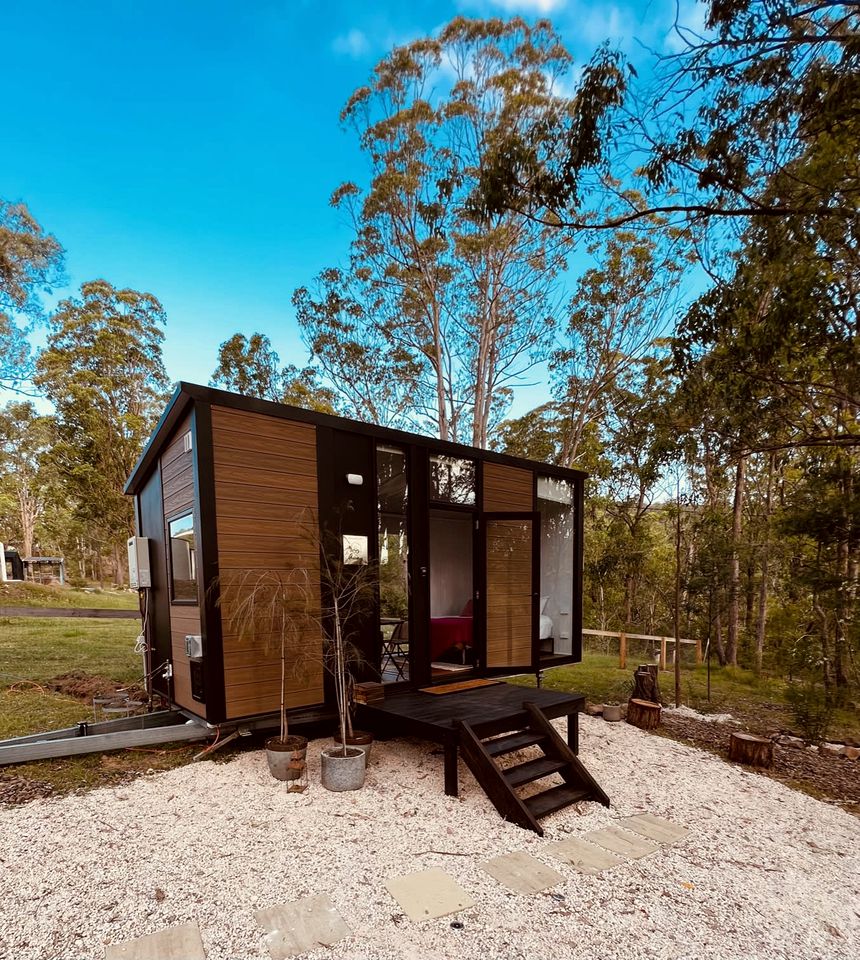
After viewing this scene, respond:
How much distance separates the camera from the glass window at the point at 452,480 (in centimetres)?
541

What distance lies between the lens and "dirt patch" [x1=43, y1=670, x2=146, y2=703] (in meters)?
5.98

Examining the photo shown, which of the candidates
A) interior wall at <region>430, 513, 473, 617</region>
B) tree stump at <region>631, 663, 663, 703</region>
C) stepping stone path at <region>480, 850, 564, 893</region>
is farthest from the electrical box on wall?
tree stump at <region>631, 663, 663, 703</region>

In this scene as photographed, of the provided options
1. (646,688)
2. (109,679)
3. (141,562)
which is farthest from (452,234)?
(109,679)

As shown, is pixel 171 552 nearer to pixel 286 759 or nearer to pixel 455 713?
pixel 286 759

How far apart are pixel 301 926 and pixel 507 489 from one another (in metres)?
4.51

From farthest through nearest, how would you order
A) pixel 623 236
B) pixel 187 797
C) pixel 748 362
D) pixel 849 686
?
pixel 623 236 < pixel 849 686 < pixel 748 362 < pixel 187 797

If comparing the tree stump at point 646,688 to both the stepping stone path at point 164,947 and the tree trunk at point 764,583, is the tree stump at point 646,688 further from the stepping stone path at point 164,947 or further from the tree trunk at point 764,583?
the stepping stone path at point 164,947

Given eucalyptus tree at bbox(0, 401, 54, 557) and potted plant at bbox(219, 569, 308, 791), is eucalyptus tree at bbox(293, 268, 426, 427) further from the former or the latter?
potted plant at bbox(219, 569, 308, 791)

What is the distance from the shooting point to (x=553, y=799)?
3.51 metres

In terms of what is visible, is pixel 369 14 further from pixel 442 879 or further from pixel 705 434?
pixel 442 879

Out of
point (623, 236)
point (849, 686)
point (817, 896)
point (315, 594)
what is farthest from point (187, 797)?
point (623, 236)

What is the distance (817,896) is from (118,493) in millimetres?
13980

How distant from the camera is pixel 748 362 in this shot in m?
5.01

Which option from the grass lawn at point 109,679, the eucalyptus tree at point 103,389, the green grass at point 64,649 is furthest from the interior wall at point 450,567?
the eucalyptus tree at point 103,389
